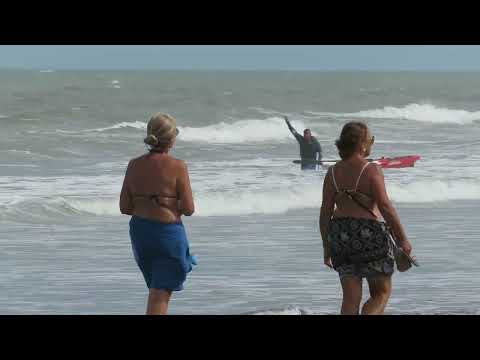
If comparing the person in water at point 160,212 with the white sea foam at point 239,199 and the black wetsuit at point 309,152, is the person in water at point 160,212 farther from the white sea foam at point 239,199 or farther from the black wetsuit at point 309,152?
the black wetsuit at point 309,152

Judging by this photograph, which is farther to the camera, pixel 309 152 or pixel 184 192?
pixel 309 152

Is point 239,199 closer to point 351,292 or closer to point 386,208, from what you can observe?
point 351,292

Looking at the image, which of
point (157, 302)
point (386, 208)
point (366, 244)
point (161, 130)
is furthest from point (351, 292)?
point (161, 130)

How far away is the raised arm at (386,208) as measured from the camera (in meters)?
5.14

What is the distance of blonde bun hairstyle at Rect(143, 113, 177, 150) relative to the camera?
5047mm

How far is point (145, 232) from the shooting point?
5.20 m

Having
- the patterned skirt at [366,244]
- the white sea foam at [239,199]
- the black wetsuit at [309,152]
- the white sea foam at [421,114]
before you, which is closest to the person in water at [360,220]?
the patterned skirt at [366,244]

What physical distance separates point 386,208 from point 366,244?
21cm

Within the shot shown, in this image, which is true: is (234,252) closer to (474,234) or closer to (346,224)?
(474,234)

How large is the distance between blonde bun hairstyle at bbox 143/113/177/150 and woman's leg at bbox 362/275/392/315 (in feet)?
3.94

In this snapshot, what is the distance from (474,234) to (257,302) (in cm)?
442

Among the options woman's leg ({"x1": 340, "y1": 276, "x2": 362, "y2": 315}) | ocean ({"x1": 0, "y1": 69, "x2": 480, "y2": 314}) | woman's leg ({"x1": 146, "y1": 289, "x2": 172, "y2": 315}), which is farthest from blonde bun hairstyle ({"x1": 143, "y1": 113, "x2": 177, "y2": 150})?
ocean ({"x1": 0, "y1": 69, "x2": 480, "y2": 314})

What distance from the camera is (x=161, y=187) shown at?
5.19 m
